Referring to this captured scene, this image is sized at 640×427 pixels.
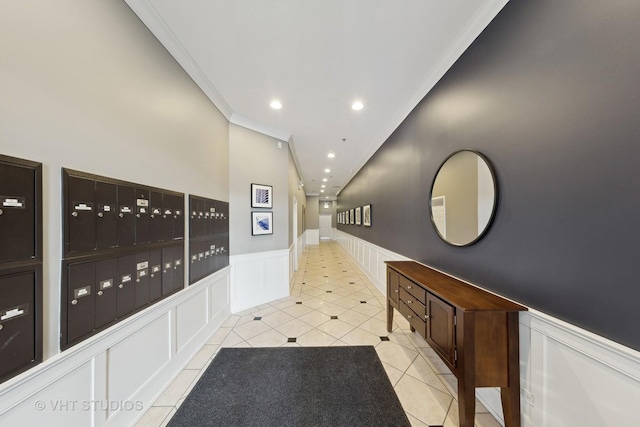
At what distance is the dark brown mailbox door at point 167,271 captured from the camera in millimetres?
1881

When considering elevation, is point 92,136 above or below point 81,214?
above

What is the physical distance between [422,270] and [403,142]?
6.53ft

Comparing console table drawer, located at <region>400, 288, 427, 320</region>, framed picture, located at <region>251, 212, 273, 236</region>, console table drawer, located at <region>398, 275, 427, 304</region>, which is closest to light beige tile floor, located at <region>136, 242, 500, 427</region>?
console table drawer, located at <region>400, 288, 427, 320</region>

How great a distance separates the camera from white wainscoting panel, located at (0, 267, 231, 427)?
100 cm

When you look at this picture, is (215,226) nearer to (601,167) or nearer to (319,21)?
(319,21)

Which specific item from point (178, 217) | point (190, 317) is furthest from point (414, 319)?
point (178, 217)

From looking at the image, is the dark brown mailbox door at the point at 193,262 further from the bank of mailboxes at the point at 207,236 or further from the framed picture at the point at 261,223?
the framed picture at the point at 261,223

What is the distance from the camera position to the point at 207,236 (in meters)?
2.63

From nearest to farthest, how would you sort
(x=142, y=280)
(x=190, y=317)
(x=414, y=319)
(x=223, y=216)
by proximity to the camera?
(x=142, y=280), (x=414, y=319), (x=190, y=317), (x=223, y=216)

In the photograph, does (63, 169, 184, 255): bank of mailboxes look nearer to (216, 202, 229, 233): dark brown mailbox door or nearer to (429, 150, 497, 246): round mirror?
(216, 202, 229, 233): dark brown mailbox door

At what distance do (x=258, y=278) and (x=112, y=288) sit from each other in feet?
7.62

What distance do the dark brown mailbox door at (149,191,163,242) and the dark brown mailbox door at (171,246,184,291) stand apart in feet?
0.84

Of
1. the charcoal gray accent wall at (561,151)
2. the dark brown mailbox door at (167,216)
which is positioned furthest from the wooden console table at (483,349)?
the dark brown mailbox door at (167,216)

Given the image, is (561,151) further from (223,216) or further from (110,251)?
(223,216)
